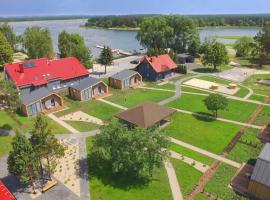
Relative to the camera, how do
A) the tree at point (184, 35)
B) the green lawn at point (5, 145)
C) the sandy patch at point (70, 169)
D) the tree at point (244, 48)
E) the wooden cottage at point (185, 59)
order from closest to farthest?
the sandy patch at point (70, 169) → the green lawn at point (5, 145) → the wooden cottage at point (185, 59) → the tree at point (244, 48) → the tree at point (184, 35)

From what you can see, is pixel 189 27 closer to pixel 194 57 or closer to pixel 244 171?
pixel 194 57

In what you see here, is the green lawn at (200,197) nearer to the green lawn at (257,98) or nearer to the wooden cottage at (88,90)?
the wooden cottage at (88,90)

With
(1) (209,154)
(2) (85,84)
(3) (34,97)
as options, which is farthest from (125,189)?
(2) (85,84)

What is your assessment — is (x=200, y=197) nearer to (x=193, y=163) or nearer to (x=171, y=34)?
(x=193, y=163)

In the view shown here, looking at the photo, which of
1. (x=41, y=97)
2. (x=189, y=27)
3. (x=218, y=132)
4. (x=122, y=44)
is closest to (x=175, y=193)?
(x=218, y=132)

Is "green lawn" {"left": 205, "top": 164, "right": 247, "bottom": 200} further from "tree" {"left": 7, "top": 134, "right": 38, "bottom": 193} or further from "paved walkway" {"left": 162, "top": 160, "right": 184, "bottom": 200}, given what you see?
"tree" {"left": 7, "top": 134, "right": 38, "bottom": 193}

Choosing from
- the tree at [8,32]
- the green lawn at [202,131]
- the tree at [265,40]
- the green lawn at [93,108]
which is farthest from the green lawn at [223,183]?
the tree at [8,32]
